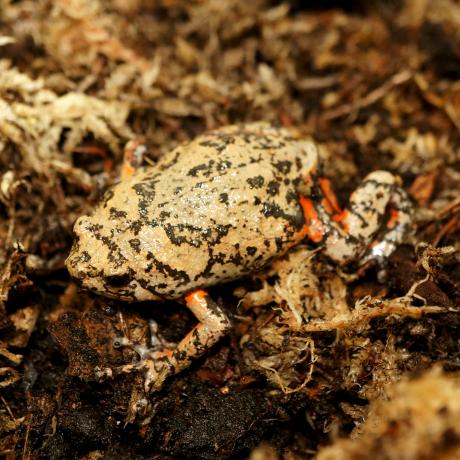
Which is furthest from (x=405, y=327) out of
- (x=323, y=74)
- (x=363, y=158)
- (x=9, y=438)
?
(x=323, y=74)

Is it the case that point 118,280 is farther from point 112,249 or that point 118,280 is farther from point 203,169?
point 203,169

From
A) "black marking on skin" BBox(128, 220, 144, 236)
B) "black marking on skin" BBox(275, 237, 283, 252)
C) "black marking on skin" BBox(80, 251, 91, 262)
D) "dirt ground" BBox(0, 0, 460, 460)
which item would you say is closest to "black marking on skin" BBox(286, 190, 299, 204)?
"black marking on skin" BBox(275, 237, 283, 252)

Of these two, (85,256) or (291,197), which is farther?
(291,197)

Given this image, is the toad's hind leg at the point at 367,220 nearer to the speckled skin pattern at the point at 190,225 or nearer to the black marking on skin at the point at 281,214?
the black marking on skin at the point at 281,214

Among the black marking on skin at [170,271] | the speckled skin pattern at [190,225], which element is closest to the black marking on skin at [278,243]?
the speckled skin pattern at [190,225]

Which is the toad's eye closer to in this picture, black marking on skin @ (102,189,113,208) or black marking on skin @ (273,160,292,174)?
black marking on skin @ (102,189,113,208)

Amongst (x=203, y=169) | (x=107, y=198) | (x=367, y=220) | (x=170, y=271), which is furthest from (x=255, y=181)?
(x=107, y=198)

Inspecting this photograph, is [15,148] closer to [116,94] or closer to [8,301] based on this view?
[116,94]
